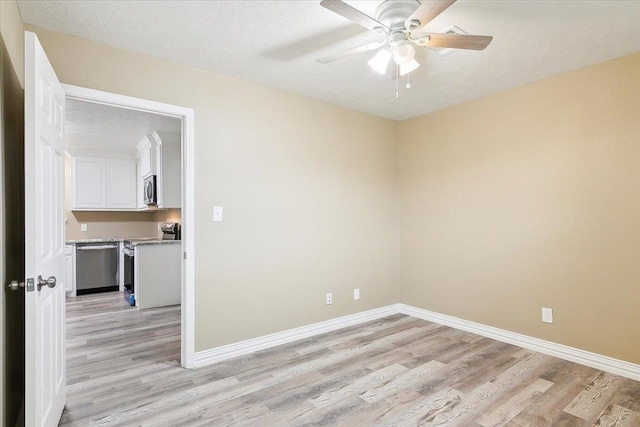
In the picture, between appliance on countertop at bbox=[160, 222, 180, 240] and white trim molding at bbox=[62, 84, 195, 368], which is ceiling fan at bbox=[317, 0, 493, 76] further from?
appliance on countertop at bbox=[160, 222, 180, 240]

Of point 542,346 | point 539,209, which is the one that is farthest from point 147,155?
point 542,346

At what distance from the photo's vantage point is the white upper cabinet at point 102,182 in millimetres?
5809

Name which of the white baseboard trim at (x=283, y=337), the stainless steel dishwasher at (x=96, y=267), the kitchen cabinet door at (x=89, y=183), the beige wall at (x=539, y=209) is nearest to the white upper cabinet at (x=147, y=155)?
the kitchen cabinet door at (x=89, y=183)

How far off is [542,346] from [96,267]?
6227 millimetres

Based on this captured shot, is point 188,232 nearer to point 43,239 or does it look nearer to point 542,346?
point 43,239

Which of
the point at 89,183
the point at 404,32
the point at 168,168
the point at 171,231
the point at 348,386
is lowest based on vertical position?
the point at 348,386

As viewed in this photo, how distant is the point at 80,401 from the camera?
2.29m

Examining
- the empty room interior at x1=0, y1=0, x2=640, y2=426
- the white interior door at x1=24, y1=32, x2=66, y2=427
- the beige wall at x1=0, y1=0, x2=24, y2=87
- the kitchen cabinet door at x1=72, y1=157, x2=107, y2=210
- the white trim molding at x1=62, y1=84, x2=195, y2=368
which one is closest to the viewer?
the white interior door at x1=24, y1=32, x2=66, y2=427

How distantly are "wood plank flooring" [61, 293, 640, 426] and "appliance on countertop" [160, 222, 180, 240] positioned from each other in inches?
79.4

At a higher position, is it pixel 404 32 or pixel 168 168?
pixel 404 32

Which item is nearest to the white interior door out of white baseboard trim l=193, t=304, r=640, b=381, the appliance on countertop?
white baseboard trim l=193, t=304, r=640, b=381

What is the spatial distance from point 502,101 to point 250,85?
2450 millimetres

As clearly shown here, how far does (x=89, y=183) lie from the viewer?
588cm

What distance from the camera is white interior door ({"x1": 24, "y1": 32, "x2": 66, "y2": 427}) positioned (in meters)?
1.51
